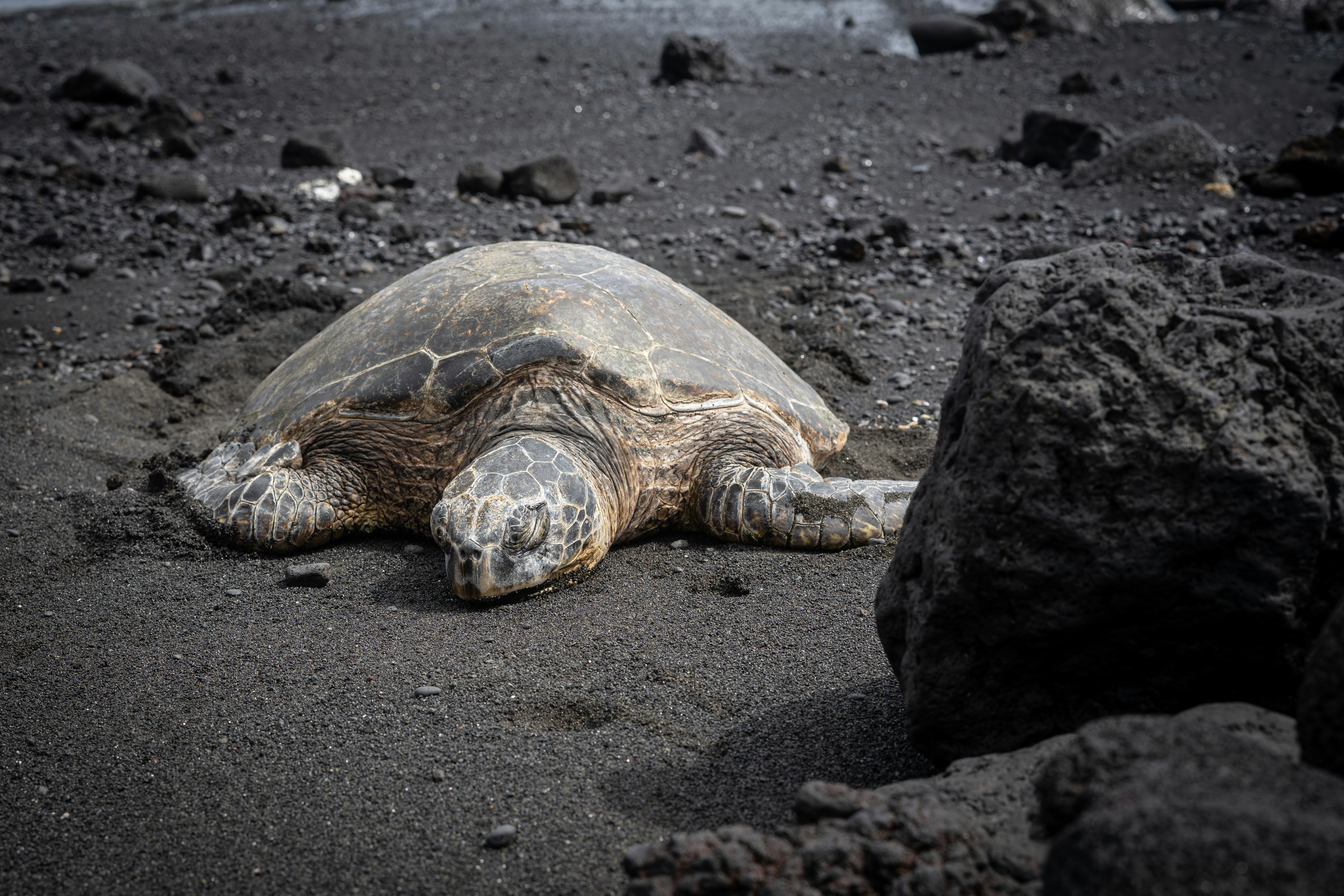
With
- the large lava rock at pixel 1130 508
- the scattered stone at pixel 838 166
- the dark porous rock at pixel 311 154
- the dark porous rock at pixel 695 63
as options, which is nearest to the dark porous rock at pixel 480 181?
the dark porous rock at pixel 311 154

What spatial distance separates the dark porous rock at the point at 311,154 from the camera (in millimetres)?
A: 9367

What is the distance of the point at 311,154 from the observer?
9375 millimetres

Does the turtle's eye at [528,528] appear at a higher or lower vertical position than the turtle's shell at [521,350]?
lower

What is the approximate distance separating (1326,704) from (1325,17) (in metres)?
17.0

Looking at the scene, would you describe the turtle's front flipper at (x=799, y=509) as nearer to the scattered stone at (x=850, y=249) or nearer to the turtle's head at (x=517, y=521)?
the turtle's head at (x=517, y=521)

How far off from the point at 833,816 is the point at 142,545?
326cm

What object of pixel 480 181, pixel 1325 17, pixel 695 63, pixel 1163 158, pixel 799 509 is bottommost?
pixel 799 509

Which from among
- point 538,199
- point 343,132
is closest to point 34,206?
point 343,132

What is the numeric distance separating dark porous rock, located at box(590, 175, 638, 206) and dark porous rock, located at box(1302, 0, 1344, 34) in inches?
479

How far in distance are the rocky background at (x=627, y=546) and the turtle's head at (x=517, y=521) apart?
139 millimetres

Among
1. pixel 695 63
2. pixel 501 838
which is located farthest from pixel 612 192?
pixel 501 838

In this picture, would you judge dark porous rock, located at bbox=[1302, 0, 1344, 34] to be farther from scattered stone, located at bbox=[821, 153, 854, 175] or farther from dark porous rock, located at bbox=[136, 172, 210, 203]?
dark porous rock, located at bbox=[136, 172, 210, 203]

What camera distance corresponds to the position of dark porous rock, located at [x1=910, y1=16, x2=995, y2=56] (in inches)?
551

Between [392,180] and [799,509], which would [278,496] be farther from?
[392,180]
